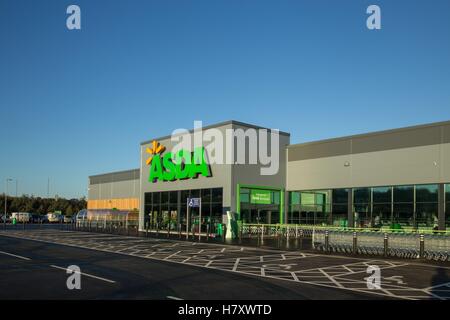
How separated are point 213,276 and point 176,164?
2676 cm

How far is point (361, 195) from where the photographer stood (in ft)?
110

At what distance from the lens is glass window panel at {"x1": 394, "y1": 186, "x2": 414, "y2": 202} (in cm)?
3075

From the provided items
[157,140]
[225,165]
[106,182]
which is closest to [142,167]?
[157,140]

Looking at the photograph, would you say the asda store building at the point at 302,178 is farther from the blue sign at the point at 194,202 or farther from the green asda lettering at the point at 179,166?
the blue sign at the point at 194,202

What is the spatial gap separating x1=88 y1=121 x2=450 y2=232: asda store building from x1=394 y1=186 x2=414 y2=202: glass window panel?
66mm

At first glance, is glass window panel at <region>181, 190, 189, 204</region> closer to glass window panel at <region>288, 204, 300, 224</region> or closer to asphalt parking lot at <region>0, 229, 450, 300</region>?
glass window panel at <region>288, 204, 300, 224</region>

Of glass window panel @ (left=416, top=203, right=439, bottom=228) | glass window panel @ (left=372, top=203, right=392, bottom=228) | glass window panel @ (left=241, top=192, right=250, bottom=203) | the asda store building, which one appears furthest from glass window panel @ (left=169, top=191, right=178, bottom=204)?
glass window panel @ (left=416, top=203, right=439, bottom=228)

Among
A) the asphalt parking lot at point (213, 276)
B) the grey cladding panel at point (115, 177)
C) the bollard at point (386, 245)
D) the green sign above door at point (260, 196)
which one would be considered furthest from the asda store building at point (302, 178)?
the asphalt parking lot at point (213, 276)

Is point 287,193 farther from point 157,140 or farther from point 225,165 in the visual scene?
point 157,140

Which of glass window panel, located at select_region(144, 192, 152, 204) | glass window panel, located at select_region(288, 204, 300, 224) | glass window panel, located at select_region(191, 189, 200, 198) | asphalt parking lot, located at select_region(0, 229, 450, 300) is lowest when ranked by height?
asphalt parking lot, located at select_region(0, 229, 450, 300)
